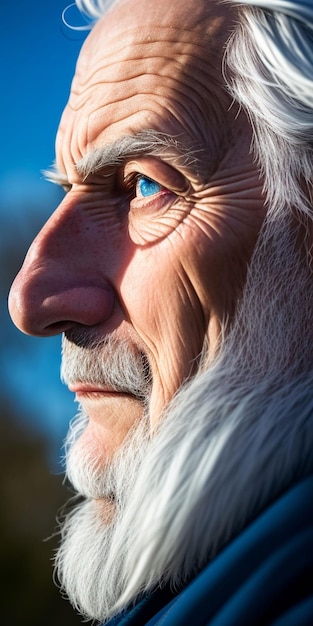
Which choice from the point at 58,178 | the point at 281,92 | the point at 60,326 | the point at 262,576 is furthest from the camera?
the point at 58,178

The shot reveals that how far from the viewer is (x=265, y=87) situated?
160 centimetres

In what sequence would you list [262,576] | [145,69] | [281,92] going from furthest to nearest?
1. [145,69]
2. [281,92]
3. [262,576]

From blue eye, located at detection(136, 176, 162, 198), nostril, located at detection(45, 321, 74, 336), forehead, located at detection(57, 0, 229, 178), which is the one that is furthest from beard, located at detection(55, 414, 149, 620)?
forehead, located at detection(57, 0, 229, 178)

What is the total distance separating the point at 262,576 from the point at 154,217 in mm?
770

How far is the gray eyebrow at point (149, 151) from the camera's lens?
65.4 inches

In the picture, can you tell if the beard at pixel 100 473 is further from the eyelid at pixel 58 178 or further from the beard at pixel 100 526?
the eyelid at pixel 58 178

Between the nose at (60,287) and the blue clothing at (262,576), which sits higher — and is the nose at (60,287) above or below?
above

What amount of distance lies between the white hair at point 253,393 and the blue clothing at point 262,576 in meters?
0.08

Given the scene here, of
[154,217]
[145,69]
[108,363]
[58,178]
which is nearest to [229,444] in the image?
[108,363]

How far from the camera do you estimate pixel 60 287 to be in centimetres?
176

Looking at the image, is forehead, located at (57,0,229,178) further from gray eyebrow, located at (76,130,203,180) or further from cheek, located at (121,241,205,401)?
cheek, located at (121,241,205,401)

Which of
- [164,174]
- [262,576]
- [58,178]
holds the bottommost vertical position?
[262,576]

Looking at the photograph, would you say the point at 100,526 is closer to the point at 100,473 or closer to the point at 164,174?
the point at 100,473

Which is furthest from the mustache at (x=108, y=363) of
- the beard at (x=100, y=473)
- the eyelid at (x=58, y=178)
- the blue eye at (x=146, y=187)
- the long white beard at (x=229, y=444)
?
the eyelid at (x=58, y=178)
